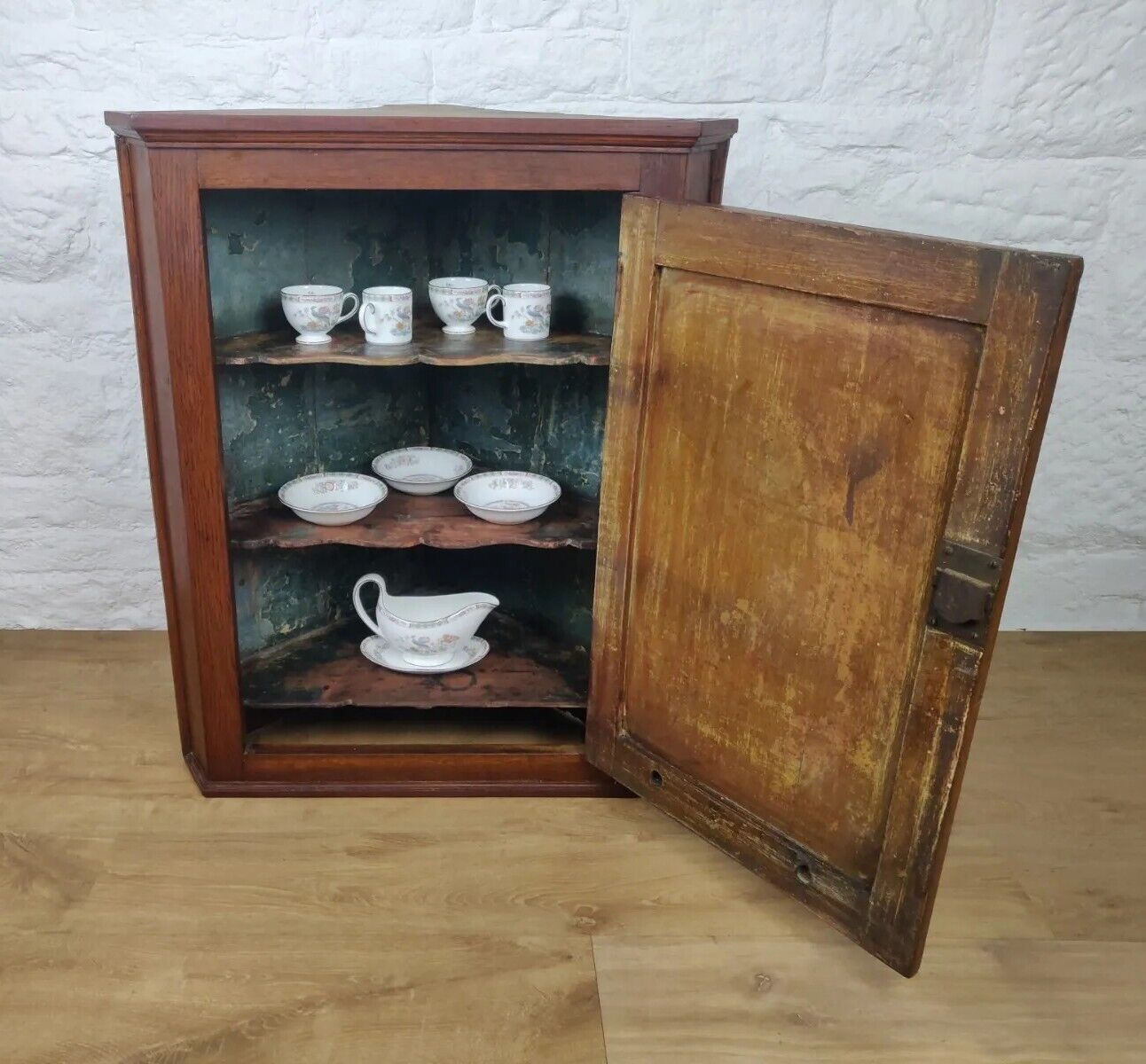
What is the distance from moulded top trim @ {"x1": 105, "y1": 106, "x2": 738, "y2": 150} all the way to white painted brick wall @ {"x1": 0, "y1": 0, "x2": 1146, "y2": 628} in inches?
19.1

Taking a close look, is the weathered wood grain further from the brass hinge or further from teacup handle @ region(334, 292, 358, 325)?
teacup handle @ region(334, 292, 358, 325)

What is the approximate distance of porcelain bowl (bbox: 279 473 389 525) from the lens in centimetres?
162

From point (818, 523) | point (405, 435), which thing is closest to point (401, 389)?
point (405, 435)

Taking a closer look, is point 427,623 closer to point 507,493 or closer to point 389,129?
point 507,493

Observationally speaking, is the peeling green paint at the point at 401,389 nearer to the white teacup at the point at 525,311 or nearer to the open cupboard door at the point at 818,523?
the white teacup at the point at 525,311

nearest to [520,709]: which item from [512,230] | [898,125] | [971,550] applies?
[512,230]

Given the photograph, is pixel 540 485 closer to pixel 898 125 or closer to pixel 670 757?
pixel 670 757

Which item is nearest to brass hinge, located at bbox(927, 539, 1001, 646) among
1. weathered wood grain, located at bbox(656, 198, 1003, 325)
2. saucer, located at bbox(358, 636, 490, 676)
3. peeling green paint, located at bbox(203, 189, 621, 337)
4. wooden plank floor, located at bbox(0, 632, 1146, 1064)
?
weathered wood grain, located at bbox(656, 198, 1003, 325)

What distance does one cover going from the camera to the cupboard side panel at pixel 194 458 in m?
1.35

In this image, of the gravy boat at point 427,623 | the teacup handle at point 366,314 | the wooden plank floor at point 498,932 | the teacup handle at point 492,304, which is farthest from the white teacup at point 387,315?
the wooden plank floor at point 498,932

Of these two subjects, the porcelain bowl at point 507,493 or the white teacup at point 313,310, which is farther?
the porcelain bowl at point 507,493

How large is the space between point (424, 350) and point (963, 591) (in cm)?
77

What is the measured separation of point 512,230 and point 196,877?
3.36 feet

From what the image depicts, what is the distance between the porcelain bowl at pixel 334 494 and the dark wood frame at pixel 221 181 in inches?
6.8
